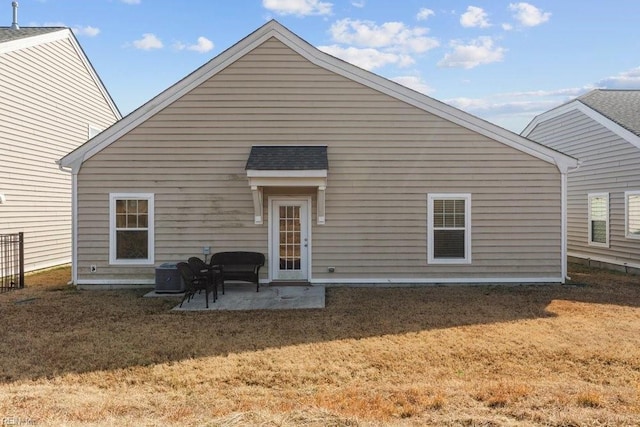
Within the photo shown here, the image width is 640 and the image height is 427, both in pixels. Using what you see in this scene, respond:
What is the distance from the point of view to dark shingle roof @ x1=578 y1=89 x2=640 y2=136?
Result: 41.7 feet

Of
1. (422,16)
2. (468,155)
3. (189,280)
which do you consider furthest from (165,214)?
(422,16)

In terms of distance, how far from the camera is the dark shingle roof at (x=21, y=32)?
12594mm

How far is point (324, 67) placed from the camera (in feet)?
33.8

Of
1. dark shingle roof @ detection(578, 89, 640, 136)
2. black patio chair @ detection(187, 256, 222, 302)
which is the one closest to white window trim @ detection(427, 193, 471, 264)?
black patio chair @ detection(187, 256, 222, 302)

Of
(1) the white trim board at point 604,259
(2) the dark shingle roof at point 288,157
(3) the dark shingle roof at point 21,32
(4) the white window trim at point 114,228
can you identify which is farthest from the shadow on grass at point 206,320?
(3) the dark shingle roof at point 21,32

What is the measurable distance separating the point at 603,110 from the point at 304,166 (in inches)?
394

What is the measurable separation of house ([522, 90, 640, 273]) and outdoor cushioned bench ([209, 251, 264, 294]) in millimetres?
8561

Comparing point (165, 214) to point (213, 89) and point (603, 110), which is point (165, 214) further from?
point (603, 110)

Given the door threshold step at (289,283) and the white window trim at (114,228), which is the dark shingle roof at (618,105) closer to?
the door threshold step at (289,283)

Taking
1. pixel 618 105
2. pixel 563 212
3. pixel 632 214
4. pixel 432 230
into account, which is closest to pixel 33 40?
pixel 432 230

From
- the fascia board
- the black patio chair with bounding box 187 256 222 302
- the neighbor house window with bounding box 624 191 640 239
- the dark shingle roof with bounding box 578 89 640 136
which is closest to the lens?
the black patio chair with bounding box 187 256 222 302

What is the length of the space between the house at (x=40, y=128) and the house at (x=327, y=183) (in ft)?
12.2

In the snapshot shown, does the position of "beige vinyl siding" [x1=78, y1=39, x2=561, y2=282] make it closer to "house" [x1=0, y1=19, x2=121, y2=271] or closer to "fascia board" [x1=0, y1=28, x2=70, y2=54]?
"house" [x1=0, y1=19, x2=121, y2=271]

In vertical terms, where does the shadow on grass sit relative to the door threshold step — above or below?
below
